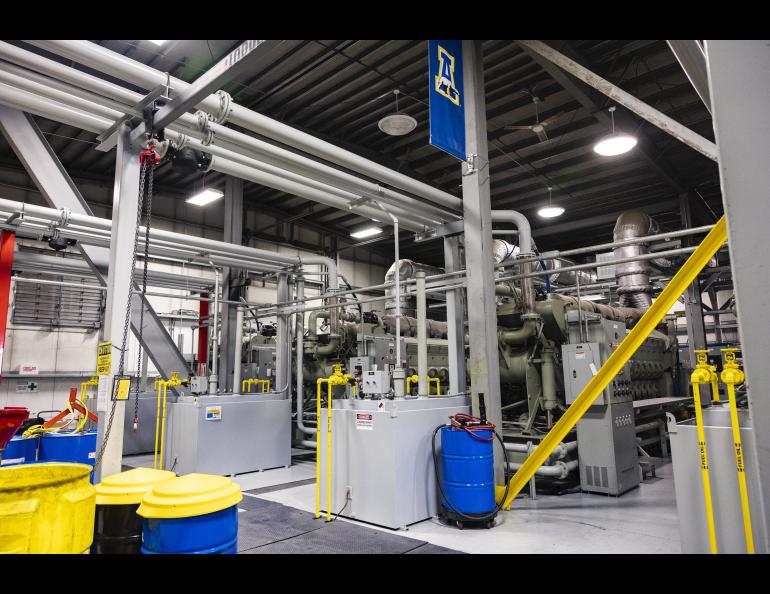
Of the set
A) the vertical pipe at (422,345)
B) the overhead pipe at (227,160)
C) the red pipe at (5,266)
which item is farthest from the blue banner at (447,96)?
the red pipe at (5,266)

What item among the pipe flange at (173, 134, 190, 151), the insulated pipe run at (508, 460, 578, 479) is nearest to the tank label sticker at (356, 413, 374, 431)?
the insulated pipe run at (508, 460, 578, 479)

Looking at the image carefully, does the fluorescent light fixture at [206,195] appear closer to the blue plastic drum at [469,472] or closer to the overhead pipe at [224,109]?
the overhead pipe at [224,109]

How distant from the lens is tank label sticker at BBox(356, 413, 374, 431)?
4672mm

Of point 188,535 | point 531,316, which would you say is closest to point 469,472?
point 531,316

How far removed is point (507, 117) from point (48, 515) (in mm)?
7964

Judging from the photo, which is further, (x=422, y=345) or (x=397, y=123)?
(x=397, y=123)

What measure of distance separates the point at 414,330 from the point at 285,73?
17.1ft

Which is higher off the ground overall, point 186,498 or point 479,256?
point 479,256

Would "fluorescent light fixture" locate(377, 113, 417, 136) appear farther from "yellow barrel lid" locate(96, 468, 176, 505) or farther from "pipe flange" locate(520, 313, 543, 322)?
"yellow barrel lid" locate(96, 468, 176, 505)

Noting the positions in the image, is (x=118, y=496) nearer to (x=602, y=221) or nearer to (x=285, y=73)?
(x=285, y=73)

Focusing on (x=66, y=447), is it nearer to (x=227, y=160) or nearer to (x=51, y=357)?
(x=227, y=160)

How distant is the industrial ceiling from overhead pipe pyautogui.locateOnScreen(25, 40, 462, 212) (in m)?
2.05

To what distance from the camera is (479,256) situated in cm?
517

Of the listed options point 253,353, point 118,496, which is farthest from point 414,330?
point 118,496
